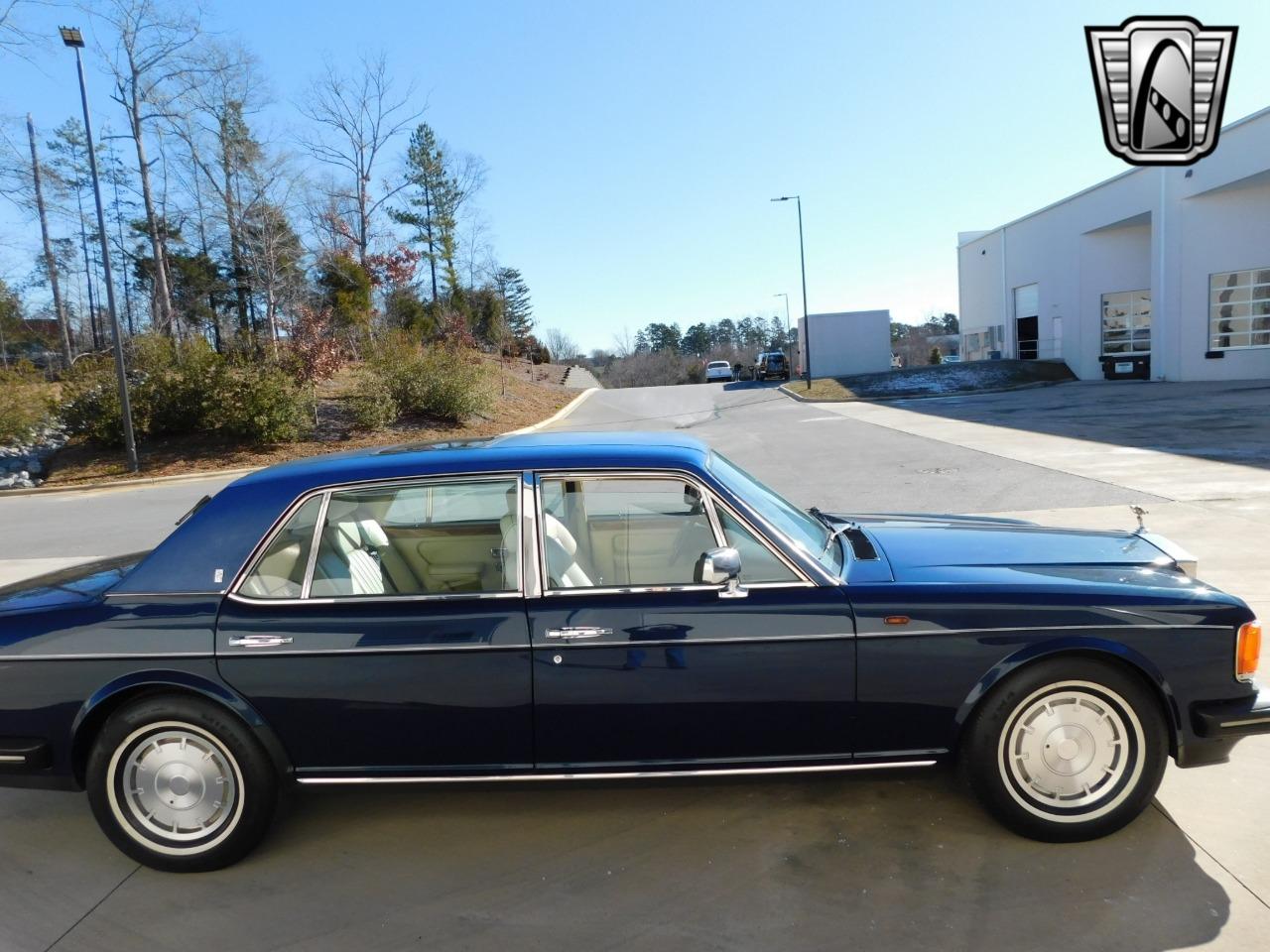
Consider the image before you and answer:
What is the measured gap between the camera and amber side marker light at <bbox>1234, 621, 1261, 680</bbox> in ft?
9.62

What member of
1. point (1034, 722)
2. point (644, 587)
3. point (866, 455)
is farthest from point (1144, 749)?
point (866, 455)

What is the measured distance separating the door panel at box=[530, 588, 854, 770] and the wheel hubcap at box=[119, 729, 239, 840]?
3.87 feet

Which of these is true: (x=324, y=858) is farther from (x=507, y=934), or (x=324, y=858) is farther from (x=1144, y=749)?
(x=1144, y=749)

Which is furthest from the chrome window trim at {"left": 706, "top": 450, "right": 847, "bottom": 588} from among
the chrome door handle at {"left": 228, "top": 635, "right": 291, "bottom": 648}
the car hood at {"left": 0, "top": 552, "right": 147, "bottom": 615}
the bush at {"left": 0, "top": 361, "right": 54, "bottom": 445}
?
the bush at {"left": 0, "top": 361, "right": 54, "bottom": 445}

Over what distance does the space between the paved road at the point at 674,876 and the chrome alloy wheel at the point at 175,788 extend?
162 millimetres

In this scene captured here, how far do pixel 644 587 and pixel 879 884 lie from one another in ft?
4.12

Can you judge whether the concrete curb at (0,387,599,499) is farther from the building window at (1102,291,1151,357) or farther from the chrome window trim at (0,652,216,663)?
the building window at (1102,291,1151,357)

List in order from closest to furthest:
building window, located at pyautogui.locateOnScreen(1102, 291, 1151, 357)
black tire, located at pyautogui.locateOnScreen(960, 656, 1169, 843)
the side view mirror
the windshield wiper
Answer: the side view mirror → black tire, located at pyautogui.locateOnScreen(960, 656, 1169, 843) → the windshield wiper → building window, located at pyautogui.locateOnScreen(1102, 291, 1151, 357)

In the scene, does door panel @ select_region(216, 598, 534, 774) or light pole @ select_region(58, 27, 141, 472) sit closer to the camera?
door panel @ select_region(216, 598, 534, 774)

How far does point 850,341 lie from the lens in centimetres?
4447

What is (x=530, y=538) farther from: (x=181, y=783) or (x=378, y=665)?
(x=181, y=783)

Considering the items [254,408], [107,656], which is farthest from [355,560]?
[254,408]

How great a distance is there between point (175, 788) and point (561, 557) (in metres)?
1.62

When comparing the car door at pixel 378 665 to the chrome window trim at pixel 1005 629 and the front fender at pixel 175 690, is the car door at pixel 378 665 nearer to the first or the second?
the front fender at pixel 175 690
